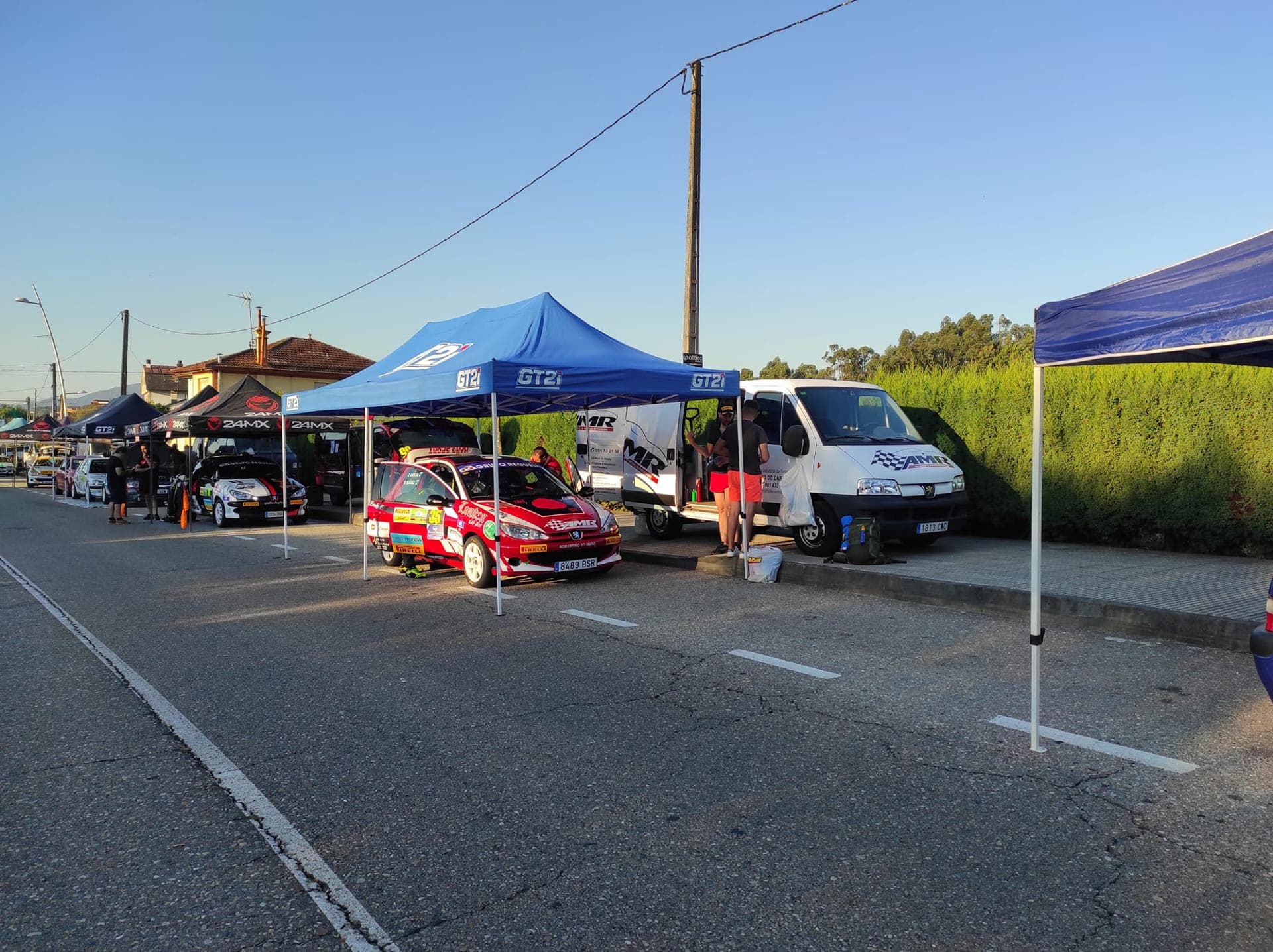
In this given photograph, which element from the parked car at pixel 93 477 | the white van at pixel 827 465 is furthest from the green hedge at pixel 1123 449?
the parked car at pixel 93 477

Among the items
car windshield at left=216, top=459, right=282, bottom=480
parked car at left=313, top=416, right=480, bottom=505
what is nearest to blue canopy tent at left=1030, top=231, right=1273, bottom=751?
parked car at left=313, top=416, right=480, bottom=505

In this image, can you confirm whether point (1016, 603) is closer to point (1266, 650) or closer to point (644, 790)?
point (1266, 650)

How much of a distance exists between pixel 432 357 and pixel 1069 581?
7682mm

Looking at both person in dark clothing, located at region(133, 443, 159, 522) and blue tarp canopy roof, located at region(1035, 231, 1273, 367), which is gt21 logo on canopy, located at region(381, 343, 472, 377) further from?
person in dark clothing, located at region(133, 443, 159, 522)

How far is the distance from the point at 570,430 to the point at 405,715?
654 inches

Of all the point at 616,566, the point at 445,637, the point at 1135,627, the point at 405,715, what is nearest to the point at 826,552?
the point at 616,566

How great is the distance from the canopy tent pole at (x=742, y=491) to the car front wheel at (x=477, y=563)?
3.00 metres

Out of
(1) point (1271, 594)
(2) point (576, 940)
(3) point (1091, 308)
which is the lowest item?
(2) point (576, 940)

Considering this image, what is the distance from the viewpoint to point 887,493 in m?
11.2

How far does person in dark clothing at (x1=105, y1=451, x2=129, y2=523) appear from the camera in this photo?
2138 centimetres

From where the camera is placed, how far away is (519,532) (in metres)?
10.4

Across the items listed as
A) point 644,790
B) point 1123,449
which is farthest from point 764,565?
point 644,790

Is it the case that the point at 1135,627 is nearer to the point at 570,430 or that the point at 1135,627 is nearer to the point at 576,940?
the point at 576,940

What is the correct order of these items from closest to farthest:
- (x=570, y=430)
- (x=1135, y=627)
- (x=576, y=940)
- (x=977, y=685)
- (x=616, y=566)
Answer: (x=576, y=940) < (x=977, y=685) < (x=1135, y=627) < (x=616, y=566) < (x=570, y=430)
